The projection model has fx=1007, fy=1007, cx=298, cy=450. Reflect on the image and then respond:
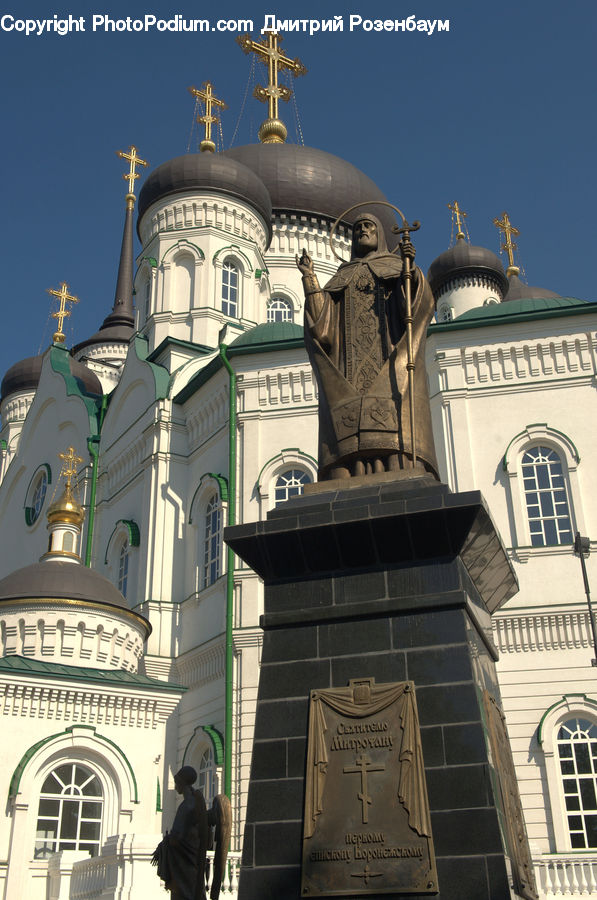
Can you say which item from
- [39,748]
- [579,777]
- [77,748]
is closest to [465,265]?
[579,777]

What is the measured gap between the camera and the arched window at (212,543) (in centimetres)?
2161

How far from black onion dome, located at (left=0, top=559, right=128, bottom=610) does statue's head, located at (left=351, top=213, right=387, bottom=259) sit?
1487 cm

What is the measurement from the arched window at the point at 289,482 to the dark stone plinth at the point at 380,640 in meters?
14.2

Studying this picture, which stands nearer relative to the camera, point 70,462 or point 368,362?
point 368,362

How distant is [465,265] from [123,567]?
1650cm

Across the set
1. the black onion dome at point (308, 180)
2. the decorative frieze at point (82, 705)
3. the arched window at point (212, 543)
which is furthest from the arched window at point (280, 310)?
the decorative frieze at point (82, 705)

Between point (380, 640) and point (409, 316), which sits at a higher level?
point (409, 316)

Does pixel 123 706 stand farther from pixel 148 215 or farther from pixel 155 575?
pixel 148 215

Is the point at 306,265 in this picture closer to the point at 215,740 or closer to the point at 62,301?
the point at 215,740

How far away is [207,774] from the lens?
19.9 metres

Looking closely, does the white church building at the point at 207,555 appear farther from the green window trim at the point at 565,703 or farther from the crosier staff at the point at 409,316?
the crosier staff at the point at 409,316

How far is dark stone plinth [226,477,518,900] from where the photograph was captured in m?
5.88

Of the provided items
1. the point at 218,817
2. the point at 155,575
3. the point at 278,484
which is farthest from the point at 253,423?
the point at 218,817

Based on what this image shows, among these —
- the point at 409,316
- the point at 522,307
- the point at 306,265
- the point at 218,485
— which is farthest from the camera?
the point at 218,485
